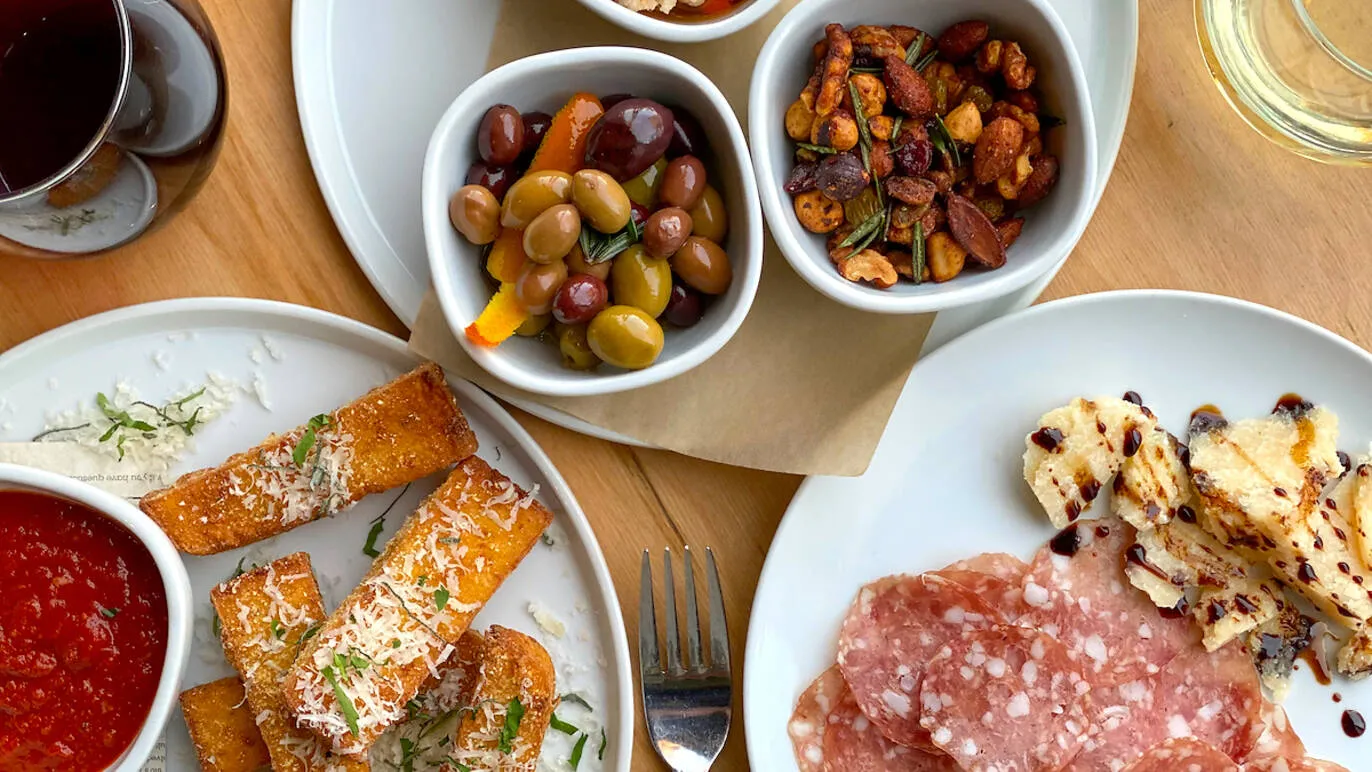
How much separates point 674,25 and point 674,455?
23.2 inches

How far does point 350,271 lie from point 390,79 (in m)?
0.27

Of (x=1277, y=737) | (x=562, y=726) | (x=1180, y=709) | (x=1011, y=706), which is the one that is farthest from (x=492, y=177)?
(x=1277, y=737)

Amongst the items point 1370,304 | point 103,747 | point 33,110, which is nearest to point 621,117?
point 33,110

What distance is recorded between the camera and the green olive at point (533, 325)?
1.35 m

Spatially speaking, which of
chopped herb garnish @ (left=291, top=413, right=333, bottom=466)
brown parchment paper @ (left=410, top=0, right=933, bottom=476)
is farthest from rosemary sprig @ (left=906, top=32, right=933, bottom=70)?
chopped herb garnish @ (left=291, top=413, right=333, bottom=466)

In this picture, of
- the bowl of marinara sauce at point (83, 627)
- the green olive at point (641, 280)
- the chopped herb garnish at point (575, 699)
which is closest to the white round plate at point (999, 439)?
the chopped herb garnish at point (575, 699)

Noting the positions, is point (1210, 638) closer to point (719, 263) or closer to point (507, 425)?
point (719, 263)

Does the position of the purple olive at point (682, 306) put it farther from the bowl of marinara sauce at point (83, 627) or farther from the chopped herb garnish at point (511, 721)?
the bowl of marinara sauce at point (83, 627)

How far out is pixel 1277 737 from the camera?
4.89 feet

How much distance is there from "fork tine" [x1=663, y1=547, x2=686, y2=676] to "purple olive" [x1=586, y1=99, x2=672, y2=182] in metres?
0.55

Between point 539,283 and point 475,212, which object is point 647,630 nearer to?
point 539,283

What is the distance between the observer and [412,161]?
4.70ft

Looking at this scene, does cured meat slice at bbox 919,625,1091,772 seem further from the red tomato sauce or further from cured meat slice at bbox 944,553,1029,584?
the red tomato sauce

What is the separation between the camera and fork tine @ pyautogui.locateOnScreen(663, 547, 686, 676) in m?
1.46
